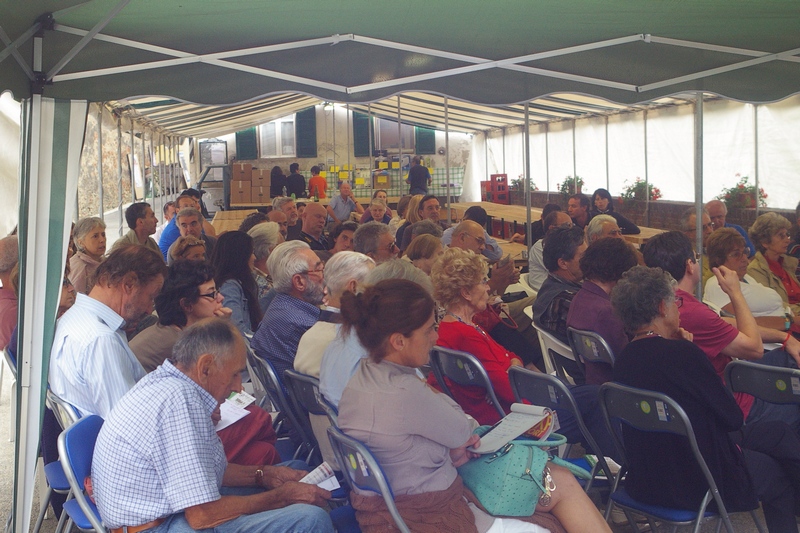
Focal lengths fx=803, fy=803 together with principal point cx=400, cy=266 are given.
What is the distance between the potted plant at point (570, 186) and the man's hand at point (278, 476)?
1641 centimetres

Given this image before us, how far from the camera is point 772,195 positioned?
1265 cm

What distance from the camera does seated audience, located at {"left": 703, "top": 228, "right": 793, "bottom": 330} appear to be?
13.7ft

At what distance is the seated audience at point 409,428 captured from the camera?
2.27m

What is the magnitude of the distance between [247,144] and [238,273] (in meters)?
24.4

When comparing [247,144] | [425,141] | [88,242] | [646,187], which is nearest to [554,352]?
[88,242]

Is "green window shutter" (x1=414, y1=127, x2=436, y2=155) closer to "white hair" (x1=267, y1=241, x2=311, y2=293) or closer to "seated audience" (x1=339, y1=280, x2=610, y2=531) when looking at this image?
"white hair" (x1=267, y1=241, x2=311, y2=293)

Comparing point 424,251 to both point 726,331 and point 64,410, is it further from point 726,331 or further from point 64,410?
point 64,410

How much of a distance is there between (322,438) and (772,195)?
11.6 metres

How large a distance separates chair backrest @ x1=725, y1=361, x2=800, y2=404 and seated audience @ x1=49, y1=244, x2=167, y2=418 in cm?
219

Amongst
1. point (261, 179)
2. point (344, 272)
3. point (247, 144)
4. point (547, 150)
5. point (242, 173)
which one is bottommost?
point (344, 272)

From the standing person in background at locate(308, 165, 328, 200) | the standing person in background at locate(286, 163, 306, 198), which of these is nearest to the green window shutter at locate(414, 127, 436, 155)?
the standing person in background at locate(308, 165, 328, 200)

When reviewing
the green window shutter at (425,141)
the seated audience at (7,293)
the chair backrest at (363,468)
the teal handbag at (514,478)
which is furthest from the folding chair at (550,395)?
the green window shutter at (425,141)

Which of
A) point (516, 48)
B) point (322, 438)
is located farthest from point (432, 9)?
point (322, 438)

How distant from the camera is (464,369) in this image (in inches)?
129
